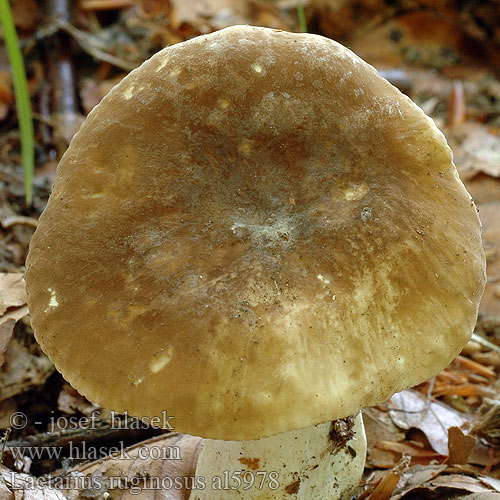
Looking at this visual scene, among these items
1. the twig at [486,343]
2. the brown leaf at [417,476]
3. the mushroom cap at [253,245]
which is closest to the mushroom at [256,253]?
the mushroom cap at [253,245]

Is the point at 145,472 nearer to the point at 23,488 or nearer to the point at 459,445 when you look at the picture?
the point at 23,488

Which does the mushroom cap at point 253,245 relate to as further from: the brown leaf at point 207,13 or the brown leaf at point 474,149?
the brown leaf at point 207,13

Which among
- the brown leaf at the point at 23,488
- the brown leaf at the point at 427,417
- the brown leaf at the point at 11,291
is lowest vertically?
the brown leaf at the point at 427,417

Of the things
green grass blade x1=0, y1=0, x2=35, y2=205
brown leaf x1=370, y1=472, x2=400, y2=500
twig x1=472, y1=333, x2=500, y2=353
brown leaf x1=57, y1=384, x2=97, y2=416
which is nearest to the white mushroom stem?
brown leaf x1=370, y1=472, x2=400, y2=500

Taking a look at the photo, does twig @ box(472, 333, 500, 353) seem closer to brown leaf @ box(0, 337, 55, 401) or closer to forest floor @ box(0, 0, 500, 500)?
forest floor @ box(0, 0, 500, 500)

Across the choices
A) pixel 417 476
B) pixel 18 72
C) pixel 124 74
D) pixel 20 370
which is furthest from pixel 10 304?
pixel 124 74

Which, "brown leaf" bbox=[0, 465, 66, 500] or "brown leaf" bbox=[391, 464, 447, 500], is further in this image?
"brown leaf" bbox=[391, 464, 447, 500]
